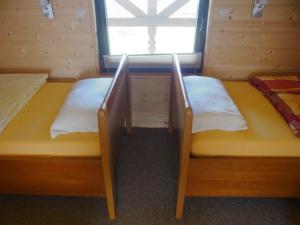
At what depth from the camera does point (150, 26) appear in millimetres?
2150

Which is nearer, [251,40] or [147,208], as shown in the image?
[147,208]

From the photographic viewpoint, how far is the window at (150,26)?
2.06 metres

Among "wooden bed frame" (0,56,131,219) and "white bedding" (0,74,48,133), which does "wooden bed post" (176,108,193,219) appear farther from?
"white bedding" (0,74,48,133)

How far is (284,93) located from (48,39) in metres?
1.97

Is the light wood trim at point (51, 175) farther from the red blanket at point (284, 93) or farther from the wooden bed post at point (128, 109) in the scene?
the red blanket at point (284, 93)

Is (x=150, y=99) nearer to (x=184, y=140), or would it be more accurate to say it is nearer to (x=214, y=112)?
(x=214, y=112)

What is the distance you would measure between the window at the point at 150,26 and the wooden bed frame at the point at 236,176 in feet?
2.78

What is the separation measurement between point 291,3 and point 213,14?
0.61 metres

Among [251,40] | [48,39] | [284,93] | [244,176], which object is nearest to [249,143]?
[244,176]

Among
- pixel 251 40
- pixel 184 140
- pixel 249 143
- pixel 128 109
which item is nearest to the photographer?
pixel 184 140

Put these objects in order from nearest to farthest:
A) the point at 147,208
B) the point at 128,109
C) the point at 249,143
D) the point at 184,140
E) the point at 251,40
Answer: the point at 184,140 < the point at 249,143 < the point at 147,208 < the point at 251,40 < the point at 128,109

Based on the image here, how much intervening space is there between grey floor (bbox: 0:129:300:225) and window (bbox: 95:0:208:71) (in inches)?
46.2

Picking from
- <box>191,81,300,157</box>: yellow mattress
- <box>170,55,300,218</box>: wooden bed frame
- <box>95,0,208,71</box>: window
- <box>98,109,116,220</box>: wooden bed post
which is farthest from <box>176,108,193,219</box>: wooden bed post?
<box>95,0,208,71</box>: window

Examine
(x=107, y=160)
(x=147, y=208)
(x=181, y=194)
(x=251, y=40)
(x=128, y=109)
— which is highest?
(x=251, y=40)
